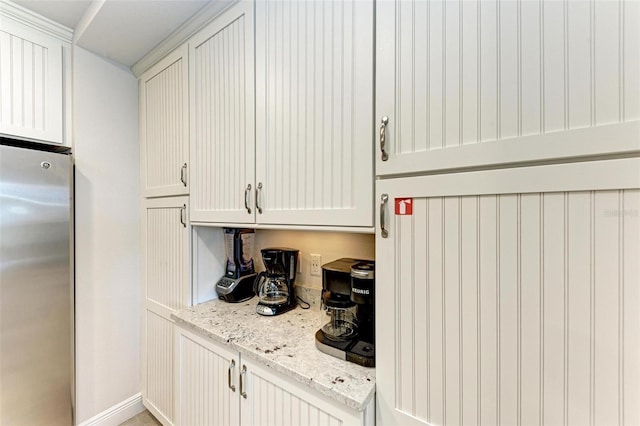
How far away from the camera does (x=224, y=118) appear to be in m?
1.38

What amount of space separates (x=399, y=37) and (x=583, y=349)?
0.92m

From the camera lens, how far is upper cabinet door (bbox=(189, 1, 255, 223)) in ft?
4.17

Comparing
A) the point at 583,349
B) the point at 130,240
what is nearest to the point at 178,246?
the point at 130,240

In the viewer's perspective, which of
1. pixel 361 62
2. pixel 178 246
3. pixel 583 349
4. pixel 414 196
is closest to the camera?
pixel 583 349

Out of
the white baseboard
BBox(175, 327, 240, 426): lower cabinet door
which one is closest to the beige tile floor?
the white baseboard

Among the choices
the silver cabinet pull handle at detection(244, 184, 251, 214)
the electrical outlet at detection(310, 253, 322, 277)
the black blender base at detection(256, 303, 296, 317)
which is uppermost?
the silver cabinet pull handle at detection(244, 184, 251, 214)

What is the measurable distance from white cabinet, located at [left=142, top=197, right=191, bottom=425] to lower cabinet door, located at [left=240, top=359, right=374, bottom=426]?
690 millimetres

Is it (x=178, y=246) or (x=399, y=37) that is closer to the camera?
(x=399, y=37)

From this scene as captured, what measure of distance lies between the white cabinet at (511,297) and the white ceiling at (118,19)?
1466 mm

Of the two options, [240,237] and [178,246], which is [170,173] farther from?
[240,237]

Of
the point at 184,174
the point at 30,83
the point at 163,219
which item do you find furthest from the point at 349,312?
the point at 30,83

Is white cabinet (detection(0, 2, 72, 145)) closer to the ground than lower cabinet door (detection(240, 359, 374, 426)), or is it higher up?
higher up

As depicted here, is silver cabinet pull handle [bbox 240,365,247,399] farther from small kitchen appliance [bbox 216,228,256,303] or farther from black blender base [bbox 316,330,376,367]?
small kitchen appliance [bbox 216,228,256,303]

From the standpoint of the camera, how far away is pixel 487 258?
0.69m
